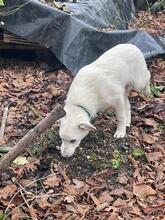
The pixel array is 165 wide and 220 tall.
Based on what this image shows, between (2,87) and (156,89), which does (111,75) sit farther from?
(2,87)

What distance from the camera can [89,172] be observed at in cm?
507

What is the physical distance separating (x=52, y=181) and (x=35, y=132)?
0.83 meters

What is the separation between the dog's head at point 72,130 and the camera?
5012mm

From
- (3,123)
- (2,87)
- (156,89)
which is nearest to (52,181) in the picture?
(3,123)

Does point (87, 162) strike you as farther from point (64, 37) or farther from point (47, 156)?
point (64, 37)

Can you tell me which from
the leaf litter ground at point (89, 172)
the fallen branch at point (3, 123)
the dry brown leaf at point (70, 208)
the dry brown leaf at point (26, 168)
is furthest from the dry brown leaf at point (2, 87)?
the dry brown leaf at point (70, 208)

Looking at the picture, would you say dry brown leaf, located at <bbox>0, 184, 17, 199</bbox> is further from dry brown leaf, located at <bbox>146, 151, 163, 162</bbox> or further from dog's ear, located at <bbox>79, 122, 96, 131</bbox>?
dry brown leaf, located at <bbox>146, 151, 163, 162</bbox>

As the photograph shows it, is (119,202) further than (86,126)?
No

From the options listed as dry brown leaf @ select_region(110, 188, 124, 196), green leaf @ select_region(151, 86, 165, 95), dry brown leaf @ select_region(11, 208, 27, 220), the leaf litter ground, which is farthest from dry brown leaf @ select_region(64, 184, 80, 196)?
green leaf @ select_region(151, 86, 165, 95)

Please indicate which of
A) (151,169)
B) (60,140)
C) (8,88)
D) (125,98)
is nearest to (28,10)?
(8,88)

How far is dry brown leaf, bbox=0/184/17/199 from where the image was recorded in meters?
4.53

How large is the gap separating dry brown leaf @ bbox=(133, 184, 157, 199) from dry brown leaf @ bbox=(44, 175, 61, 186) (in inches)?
31.0

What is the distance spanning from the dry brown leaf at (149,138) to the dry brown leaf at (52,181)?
136cm

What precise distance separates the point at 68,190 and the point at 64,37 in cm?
326
